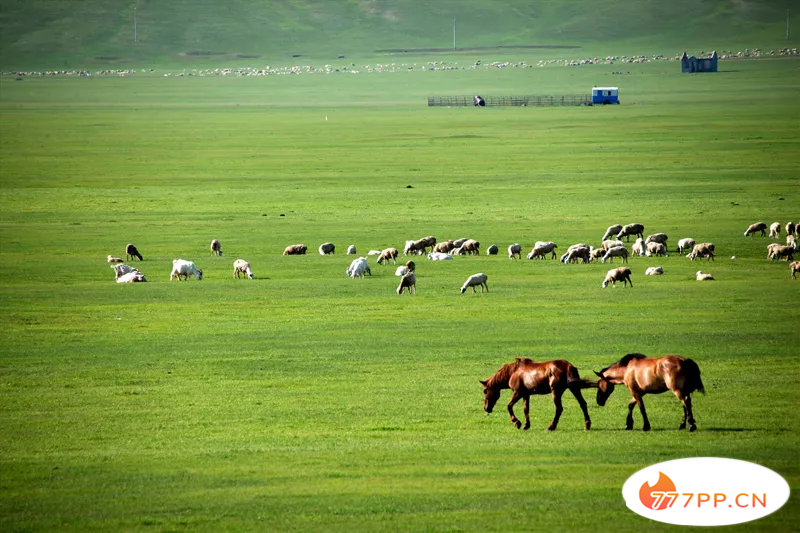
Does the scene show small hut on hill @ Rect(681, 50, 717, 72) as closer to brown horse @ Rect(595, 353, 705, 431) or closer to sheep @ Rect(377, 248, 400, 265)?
sheep @ Rect(377, 248, 400, 265)

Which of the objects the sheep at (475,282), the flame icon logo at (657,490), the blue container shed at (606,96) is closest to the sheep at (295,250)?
the sheep at (475,282)

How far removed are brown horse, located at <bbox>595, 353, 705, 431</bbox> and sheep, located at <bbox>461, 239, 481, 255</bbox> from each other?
22.8 meters

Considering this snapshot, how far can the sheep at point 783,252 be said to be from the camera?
36.1 meters

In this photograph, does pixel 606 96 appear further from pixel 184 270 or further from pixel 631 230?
pixel 184 270

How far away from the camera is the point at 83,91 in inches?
6777

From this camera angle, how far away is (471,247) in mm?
39156

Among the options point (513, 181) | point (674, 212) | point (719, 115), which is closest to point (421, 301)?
point (674, 212)

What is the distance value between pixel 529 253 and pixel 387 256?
4.89m

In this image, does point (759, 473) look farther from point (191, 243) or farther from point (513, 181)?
point (513, 181)

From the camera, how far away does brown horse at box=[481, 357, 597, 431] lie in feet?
50.8

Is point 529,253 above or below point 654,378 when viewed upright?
above

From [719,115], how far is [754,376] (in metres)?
88.1

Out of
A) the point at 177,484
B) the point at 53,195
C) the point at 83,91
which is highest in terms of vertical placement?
the point at 83,91

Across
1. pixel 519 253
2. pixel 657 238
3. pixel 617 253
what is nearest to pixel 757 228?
pixel 657 238
